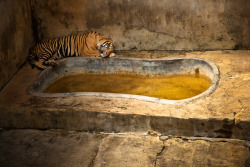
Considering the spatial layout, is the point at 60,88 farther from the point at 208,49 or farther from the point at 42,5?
the point at 208,49

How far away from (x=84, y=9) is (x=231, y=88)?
12.1ft

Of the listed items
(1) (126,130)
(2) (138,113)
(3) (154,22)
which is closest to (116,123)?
(1) (126,130)

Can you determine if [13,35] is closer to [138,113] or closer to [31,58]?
[31,58]

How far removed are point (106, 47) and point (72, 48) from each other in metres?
0.80

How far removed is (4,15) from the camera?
19.4 ft

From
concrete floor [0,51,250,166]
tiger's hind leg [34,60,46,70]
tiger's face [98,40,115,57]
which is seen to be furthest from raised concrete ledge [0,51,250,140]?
tiger's face [98,40,115,57]

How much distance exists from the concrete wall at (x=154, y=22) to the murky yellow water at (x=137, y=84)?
3.15ft

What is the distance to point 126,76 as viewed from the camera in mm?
6574

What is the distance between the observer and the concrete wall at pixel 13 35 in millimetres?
5879

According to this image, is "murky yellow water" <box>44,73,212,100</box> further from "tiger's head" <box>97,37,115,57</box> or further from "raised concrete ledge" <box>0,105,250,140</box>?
"raised concrete ledge" <box>0,105,250,140</box>

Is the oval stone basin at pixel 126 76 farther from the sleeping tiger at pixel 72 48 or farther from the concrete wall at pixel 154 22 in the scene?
the concrete wall at pixel 154 22

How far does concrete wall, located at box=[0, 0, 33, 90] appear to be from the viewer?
5.88 meters

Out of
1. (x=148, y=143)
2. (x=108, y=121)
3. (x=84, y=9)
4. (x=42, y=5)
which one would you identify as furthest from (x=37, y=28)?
(x=148, y=143)

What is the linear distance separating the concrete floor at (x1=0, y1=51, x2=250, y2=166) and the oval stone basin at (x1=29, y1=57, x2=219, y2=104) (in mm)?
827
